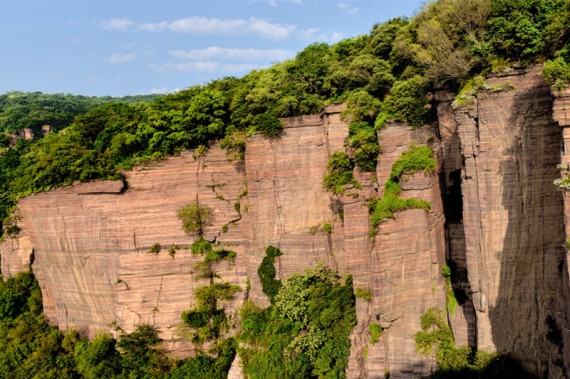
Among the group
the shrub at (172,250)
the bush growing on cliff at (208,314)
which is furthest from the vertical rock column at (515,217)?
the shrub at (172,250)

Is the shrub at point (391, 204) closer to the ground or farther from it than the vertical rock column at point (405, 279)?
farther from it

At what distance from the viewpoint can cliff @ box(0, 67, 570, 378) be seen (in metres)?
15.5

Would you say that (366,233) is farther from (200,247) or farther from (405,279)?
(200,247)

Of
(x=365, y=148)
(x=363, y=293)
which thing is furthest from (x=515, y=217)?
(x=363, y=293)

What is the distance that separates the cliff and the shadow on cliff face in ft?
0.13

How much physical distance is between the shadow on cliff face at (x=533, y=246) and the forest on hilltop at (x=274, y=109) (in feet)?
5.68

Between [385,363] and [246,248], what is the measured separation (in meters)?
9.53

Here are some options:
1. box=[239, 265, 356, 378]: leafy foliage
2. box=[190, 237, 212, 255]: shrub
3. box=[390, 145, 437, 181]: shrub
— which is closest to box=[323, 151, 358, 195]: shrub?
box=[390, 145, 437, 181]: shrub

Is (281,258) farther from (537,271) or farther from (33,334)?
(33,334)

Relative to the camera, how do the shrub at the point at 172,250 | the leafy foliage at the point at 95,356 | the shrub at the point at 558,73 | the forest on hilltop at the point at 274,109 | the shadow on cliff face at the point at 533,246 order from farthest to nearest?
1. the shrub at the point at 172,250
2. the leafy foliage at the point at 95,356
3. the forest on hilltop at the point at 274,109
4. the shadow on cliff face at the point at 533,246
5. the shrub at the point at 558,73

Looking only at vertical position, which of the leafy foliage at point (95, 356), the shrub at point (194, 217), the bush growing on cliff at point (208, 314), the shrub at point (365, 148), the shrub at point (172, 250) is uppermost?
the shrub at point (365, 148)

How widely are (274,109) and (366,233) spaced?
8.21 metres

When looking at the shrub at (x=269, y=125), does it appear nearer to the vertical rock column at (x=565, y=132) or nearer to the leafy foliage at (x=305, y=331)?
the leafy foliage at (x=305, y=331)

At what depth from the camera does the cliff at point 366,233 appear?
15516 mm
